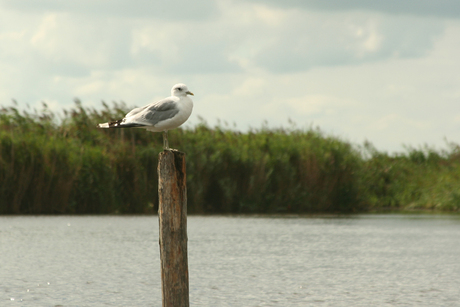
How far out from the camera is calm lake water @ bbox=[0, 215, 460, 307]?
7562mm

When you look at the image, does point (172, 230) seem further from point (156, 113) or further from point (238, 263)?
point (238, 263)

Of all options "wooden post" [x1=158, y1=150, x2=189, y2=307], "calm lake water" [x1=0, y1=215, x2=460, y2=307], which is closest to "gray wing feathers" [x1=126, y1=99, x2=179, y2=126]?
"wooden post" [x1=158, y1=150, x2=189, y2=307]

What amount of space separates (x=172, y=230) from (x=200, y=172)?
499 inches

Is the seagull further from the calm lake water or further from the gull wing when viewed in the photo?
the calm lake water

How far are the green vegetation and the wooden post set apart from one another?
11371mm

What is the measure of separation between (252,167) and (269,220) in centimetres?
245

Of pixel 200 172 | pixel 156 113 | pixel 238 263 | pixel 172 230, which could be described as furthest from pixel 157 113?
pixel 200 172

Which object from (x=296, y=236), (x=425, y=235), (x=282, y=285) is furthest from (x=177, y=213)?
(x=425, y=235)

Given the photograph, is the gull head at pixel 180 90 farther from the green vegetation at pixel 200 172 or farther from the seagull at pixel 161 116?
the green vegetation at pixel 200 172

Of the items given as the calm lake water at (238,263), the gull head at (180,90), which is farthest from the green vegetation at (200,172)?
the gull head at (180,90)

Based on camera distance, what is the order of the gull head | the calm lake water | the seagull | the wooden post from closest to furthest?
the wooden post, the seagull, the gull head, the calm lake water

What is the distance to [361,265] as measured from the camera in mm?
10055

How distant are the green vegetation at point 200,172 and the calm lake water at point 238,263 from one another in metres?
1.16

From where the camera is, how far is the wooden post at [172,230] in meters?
5.63
